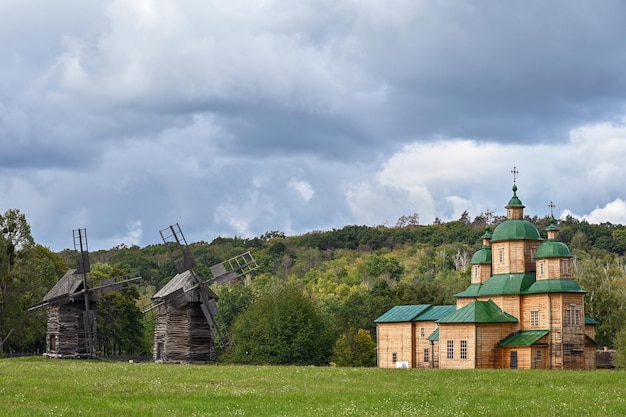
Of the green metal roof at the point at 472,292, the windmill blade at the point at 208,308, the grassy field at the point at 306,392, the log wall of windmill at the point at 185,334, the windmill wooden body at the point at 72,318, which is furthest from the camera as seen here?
the windmill wooden body at the point at 72,318

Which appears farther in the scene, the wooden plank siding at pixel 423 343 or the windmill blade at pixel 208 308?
the wooden plank siding at pixel 423 343

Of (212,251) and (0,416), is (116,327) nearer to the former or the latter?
(0,416)

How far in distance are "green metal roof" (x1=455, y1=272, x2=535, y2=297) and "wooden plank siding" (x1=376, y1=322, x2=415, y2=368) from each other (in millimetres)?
7455

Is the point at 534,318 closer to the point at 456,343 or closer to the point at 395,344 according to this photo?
the point at 456,343

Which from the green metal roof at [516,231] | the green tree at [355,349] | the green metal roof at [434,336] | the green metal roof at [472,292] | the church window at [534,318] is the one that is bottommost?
the green tree at [355,349]

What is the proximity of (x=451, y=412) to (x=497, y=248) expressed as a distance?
46506mm

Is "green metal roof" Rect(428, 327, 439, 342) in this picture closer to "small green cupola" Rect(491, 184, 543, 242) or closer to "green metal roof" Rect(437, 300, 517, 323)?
"green metal roof" Rect(437, 300, 517, 323)

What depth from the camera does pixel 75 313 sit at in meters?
88.8

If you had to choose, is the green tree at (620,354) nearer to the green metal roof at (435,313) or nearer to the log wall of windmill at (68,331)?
the green metal roof at (435,313)

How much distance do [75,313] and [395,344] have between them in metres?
27.2

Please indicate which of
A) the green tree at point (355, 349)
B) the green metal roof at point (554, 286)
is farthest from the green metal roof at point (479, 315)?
the green tree at point (355, 349)

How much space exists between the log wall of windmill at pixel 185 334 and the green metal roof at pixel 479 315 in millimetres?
19244

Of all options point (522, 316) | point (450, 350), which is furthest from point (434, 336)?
point (522, 316)

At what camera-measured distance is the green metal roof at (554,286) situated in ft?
243
